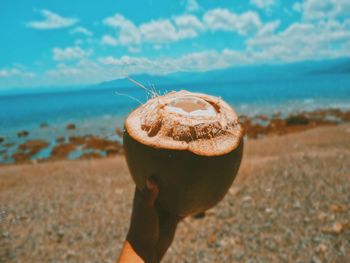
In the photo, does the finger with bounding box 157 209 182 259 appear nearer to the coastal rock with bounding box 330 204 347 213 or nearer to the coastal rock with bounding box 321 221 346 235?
the coastal rock with bounding box 321 221 346 235

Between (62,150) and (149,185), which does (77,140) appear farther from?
(149,185)

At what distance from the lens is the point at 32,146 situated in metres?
14.8

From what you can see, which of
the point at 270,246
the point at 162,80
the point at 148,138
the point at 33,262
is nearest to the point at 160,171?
the point at 148,138

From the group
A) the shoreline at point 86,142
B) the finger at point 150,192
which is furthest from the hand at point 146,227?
the shoreline at point 86,142

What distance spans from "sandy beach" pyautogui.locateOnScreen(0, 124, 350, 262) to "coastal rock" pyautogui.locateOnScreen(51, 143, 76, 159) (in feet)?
18.7

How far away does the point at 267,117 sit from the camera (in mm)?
18422

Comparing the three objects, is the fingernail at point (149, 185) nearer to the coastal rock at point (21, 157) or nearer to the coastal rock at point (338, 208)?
the coastal rock at point (338, 208)

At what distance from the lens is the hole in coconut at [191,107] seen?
112cm

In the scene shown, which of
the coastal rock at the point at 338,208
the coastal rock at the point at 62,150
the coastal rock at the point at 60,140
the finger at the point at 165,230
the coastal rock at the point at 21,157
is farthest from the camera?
the coastal rock at the point at 60,140

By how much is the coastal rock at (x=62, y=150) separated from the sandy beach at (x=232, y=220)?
5.69 m

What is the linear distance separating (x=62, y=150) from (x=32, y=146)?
6.78 ft

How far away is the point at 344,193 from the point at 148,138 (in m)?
4.70

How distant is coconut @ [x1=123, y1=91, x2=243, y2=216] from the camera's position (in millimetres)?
1018

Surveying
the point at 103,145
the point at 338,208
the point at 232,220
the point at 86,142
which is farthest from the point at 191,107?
the point at 86,142
